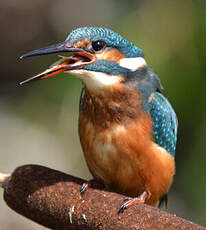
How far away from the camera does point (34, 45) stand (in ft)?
21.4

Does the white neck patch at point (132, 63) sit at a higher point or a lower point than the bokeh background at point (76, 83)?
higher

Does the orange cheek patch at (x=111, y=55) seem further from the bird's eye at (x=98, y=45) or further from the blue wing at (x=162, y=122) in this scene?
the blue wing at (x=162, y=122)

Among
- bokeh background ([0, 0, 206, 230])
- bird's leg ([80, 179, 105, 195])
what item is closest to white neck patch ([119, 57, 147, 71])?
bird's leg ([80, 179, 105, 195])

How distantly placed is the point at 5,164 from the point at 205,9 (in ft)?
8.83

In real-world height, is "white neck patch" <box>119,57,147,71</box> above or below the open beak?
below

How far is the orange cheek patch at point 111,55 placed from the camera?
9.00ft

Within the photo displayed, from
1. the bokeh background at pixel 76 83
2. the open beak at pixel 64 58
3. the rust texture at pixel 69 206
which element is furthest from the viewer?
the bokeh background at pixel 76 83

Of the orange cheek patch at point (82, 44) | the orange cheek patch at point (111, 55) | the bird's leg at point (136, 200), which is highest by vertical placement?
the orange cheek patch at point (82, 44)

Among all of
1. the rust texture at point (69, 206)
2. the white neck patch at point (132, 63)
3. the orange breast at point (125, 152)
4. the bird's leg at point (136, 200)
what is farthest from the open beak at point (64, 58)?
the bird's leg at point (136, 200)

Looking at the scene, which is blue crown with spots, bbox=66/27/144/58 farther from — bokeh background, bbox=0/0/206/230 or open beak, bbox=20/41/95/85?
bokeh background, bbox=0/0/206/230

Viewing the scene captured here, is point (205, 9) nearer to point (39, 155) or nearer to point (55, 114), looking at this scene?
point (55, 114)

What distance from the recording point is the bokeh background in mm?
4941

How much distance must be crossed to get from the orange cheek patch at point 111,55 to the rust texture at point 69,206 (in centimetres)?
68

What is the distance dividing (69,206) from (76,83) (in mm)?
2912
